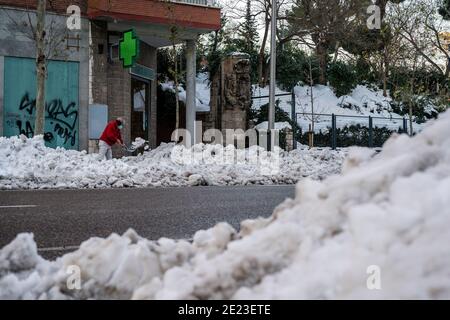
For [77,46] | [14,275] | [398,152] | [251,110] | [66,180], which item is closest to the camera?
[398,152]

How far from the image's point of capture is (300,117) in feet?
103

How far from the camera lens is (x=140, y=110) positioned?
24.6 m

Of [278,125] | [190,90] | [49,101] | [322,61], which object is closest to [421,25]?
[322,61]

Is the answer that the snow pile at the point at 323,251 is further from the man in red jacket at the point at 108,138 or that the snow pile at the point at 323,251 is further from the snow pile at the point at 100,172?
the man in red jacket at the point at 108,138

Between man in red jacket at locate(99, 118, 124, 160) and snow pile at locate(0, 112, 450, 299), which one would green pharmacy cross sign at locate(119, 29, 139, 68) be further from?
snow pile at locate(0, 112, 450, 299)

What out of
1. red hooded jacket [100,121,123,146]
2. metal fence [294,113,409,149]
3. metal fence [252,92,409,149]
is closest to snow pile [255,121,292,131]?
metal fence [252,92,409,149]

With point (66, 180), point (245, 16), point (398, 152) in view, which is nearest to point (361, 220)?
point (398, 152)

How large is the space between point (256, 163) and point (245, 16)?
741 inches

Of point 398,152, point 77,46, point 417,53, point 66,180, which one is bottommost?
point 66,180

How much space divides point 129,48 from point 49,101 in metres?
3.44

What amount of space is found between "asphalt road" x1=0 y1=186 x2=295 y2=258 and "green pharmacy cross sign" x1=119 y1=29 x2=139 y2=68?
34.3ft

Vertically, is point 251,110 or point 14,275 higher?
point 251,110

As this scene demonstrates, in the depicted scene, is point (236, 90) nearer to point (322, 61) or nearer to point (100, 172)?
point (100, 172)
